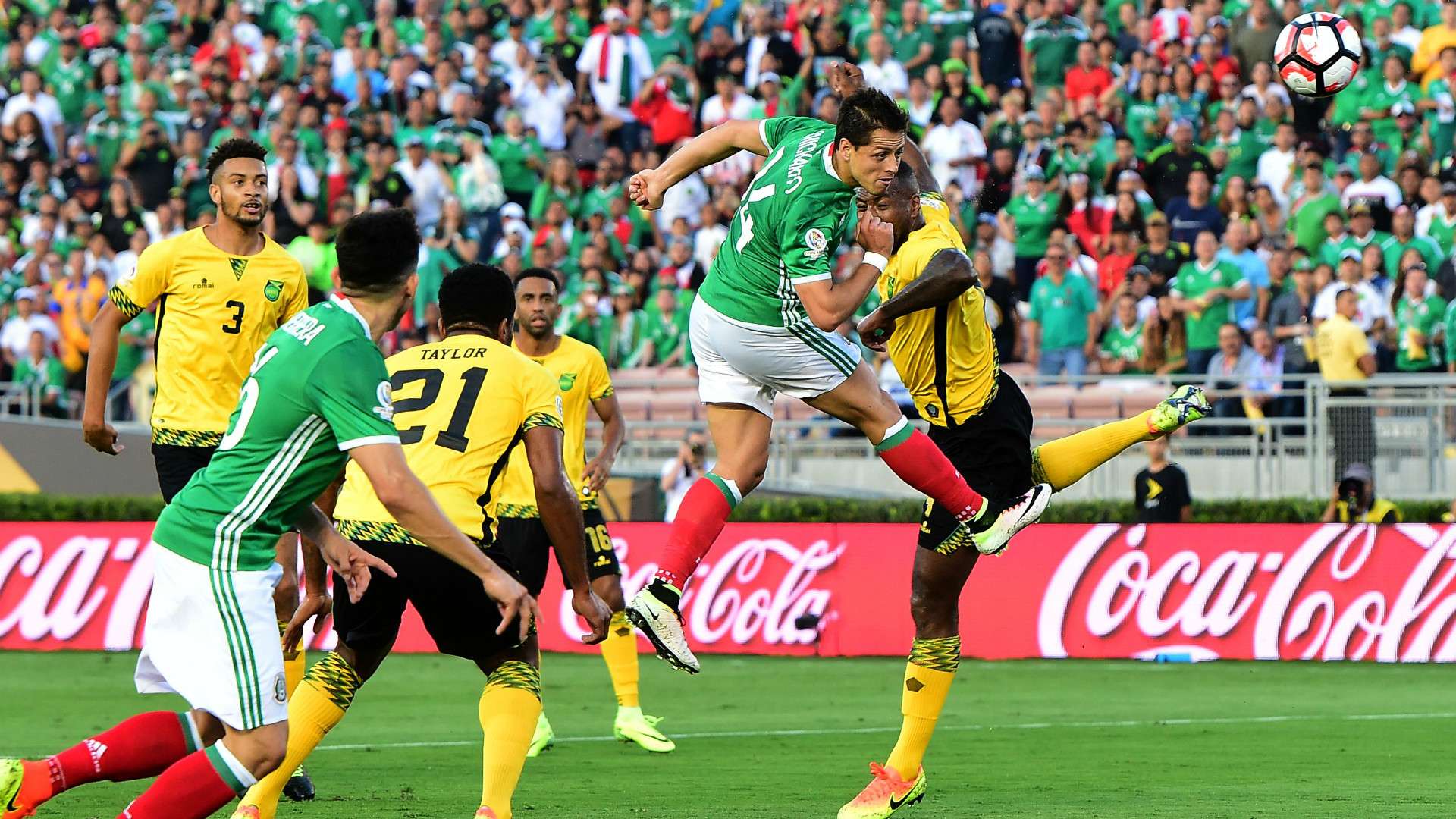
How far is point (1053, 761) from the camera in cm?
1089

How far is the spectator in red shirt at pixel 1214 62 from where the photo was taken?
75.9 ft

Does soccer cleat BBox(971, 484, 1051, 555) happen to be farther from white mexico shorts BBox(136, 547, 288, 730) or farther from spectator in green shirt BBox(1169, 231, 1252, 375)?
spectator in green shirt BBox(1169, 231, 1252, 375)

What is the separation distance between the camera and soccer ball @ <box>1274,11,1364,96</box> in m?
13.2

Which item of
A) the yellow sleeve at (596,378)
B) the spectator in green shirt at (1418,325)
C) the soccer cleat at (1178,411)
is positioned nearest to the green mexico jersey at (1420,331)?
the spectator in green shirt at (1418,325)

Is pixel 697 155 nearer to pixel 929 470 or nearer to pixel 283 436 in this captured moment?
pixel 929 470

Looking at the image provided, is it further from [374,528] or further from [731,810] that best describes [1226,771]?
[374,528]

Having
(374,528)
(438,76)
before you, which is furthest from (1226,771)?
(438,76)

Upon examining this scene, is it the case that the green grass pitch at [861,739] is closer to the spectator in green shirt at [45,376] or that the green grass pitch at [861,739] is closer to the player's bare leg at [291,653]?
the player's bare leg at [291,653]

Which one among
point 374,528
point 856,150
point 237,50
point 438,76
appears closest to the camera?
point 374,528

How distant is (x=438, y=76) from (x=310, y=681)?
1941cm

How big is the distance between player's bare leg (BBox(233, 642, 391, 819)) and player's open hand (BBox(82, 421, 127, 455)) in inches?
82.3

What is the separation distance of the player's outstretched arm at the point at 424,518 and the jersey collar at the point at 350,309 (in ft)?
1.42

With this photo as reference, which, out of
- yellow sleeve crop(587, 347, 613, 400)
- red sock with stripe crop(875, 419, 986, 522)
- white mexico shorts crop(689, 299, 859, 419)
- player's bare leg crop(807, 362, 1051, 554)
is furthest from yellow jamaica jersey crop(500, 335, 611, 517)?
red sock with stripe crop(875, 419, 986, 522)

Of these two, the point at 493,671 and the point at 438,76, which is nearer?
the point at 493,671
